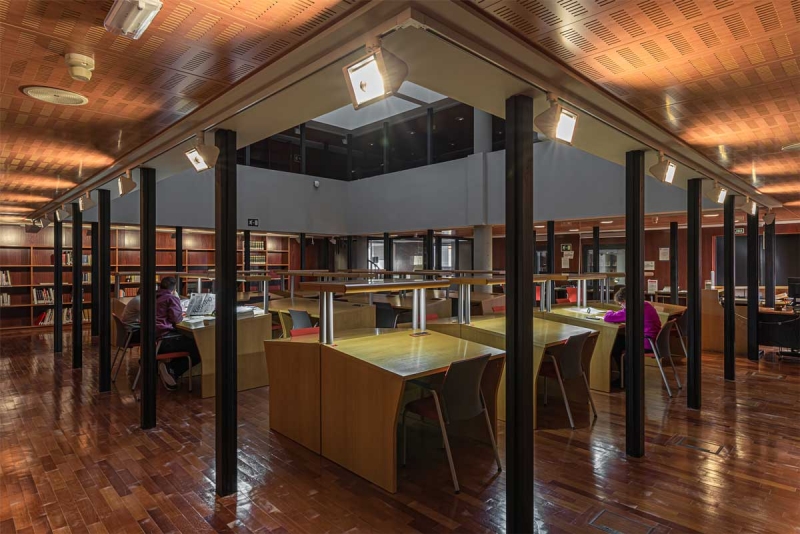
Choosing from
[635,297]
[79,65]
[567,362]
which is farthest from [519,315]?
[79,65]

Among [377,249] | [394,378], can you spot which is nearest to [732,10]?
[394,378]

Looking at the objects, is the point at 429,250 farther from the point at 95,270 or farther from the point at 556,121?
the point at 556,121

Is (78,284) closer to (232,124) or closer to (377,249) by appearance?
(232,124)

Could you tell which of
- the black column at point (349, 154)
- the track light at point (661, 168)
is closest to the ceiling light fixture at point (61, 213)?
the black column at point (349, 154)

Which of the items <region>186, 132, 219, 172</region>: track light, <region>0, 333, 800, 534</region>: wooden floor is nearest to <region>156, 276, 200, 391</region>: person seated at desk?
<region>0, 333, 800, 534</region>: wooden floor

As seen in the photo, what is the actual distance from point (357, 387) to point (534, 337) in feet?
6.33

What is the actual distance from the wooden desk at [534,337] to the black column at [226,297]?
6.88 ft

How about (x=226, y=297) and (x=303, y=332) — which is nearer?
(x=226, y=297)

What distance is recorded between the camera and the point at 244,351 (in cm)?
545

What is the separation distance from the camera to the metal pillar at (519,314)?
7.58 ft

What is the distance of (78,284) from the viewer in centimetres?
658

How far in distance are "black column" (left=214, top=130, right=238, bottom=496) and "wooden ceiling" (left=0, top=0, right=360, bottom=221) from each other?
41 cm

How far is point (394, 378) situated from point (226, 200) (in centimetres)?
169

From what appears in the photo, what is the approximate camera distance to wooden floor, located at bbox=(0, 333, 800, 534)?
2.67 meters
